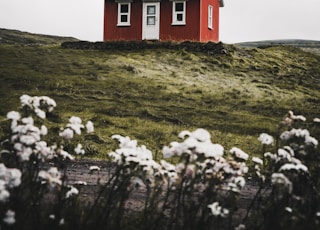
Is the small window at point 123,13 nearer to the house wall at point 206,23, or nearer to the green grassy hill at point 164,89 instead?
the green grassy hill at point 164,89

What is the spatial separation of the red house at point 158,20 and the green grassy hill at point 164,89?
106 inches

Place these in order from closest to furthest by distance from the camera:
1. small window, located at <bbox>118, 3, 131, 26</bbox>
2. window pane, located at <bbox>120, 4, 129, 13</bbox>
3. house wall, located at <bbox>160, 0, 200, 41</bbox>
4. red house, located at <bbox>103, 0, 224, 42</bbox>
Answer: house wall, located at <bbox>160, 0, 200, 41</bbox> → red house, located at <bbox>103, 0, 224, 42</bbox> → small window, located at <bbox>118, 3, 131, 26</bbox> → window pane, located at <bbox>120, 4, 129, 13</bbox>

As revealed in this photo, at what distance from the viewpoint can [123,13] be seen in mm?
33969

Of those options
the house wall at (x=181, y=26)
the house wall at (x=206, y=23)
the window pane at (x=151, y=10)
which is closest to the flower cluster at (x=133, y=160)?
the house wall at (x=181, y=26)

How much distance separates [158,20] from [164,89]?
1243 centimetres

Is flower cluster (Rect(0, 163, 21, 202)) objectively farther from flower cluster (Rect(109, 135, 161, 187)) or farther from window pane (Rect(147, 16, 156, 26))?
window pane (Rect(147, 16, 156, 26))

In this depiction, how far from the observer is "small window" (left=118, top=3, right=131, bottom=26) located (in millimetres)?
33812

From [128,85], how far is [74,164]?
1238 centimetres

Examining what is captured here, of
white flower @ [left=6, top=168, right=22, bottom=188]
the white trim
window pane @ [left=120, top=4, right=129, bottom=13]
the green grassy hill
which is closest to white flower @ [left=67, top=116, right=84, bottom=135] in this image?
white flower @ [left=6, top=168, right=22, bottom=188]

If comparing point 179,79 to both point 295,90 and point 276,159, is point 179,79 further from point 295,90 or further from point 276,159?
point 276,159

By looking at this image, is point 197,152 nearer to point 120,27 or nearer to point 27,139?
point 27,139

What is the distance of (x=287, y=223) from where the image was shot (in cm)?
454

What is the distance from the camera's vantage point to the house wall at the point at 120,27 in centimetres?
3350

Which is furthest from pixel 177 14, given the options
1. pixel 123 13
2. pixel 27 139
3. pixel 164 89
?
pixel 27 139
